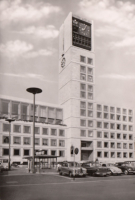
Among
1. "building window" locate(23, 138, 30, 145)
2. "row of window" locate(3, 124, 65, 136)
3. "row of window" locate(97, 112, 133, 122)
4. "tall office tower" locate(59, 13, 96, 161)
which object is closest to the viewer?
"row of window" locate(3, 124, 65, 136)

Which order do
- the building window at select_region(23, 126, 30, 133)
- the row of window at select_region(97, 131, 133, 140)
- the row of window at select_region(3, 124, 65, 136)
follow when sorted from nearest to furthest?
the row of window at select_region(3, 124, 65, 136), the building window at select_region(23, 126, 30, 133), the row of window at select_region(97, 131, 133, 140)

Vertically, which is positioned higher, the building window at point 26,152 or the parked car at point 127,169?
the parked car at point 127,169

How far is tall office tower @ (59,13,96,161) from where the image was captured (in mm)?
54281

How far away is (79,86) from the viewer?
183 ft

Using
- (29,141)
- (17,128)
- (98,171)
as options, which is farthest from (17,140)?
(98,171)

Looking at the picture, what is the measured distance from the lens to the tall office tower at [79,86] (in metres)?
54.3


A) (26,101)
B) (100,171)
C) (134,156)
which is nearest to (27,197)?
(100,171)

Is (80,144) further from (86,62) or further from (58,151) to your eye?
(86,62)

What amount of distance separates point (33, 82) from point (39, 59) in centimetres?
153

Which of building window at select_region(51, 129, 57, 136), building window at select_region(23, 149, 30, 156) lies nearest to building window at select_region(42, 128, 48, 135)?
building window at select_region(51, 129, 57, 136)

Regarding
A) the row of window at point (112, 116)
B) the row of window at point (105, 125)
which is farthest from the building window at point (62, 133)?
the row of window at point (112, 116)

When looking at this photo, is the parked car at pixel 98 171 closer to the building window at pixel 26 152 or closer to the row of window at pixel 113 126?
the building window at pixel 26 152

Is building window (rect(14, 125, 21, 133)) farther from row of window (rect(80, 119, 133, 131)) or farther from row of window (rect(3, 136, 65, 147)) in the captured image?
row of window (rect(80, 119, 133, 131))

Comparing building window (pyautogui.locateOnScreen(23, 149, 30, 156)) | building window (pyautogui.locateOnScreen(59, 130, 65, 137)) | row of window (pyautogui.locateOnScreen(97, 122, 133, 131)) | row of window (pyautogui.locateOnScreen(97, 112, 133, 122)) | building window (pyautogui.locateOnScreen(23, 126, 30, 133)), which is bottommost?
building window (pyautogui.locateOnScreen(23, 149, 30, 156))
